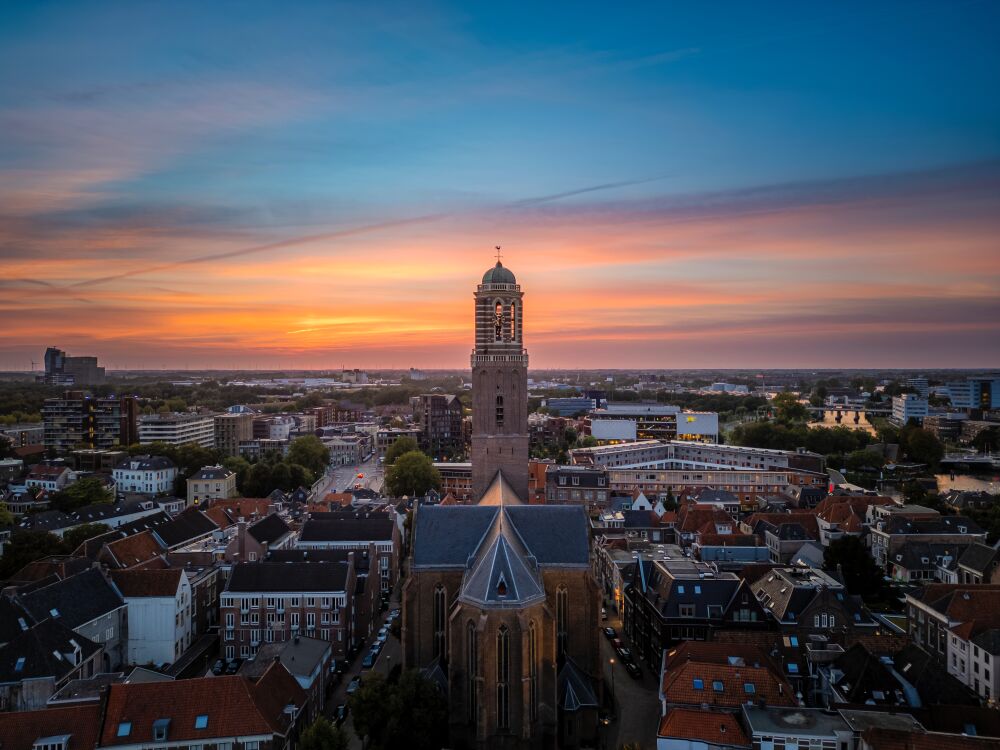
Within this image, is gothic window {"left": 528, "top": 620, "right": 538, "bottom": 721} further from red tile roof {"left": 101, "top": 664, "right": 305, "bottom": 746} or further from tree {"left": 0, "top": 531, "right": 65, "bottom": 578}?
tree {"left": 0, "top": 531, "right": 65, "bottom": 578}

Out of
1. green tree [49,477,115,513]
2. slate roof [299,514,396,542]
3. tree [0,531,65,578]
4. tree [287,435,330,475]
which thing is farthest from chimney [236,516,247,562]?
tree [287,435,330,475]

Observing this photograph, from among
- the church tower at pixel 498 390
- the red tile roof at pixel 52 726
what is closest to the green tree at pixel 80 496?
the church tower at pixel 498 390

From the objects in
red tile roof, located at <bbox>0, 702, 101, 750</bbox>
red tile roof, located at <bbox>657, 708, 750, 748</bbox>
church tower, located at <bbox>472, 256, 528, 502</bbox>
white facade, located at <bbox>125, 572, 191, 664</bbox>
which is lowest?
white facade, located at <bbox>125, 572, 191, 664</bbox>

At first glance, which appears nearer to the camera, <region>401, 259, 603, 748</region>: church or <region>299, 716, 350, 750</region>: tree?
<region>299, 716, 350, 750</region>: tree

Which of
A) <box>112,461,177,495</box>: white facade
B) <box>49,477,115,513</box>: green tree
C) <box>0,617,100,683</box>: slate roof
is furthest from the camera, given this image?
<box>112,461,177,495</box>: white facade

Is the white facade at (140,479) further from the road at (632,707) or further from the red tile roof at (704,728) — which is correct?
the red tile roof at (704,728)

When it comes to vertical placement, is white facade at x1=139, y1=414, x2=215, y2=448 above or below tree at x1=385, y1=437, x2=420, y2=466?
above

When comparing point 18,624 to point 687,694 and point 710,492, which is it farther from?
point 710,492

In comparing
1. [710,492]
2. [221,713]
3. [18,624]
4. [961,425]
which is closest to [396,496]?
[710,492]
